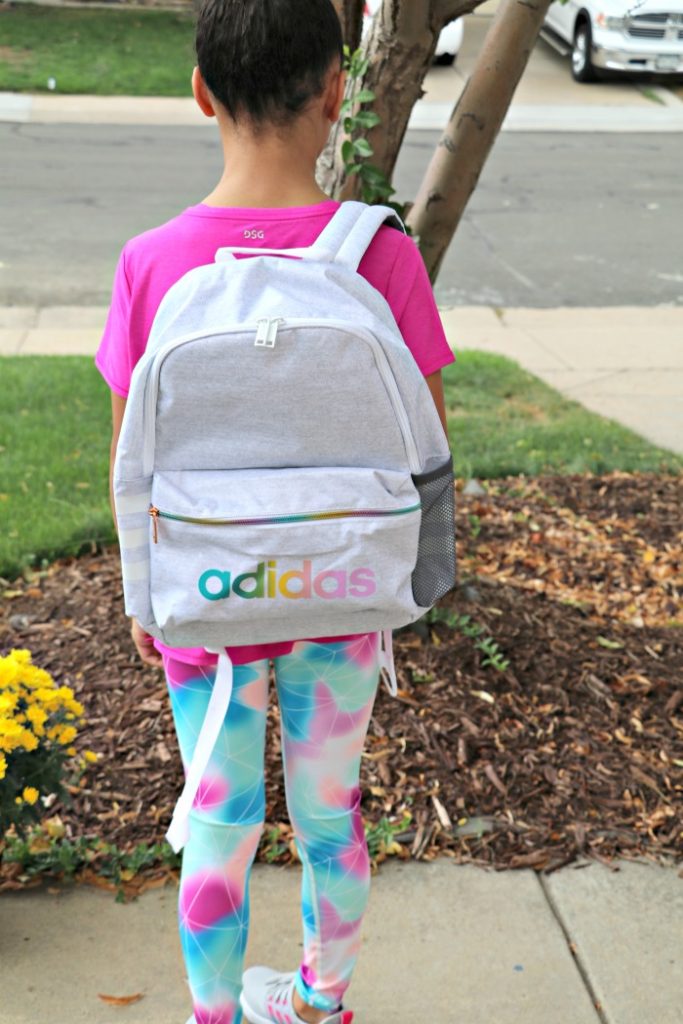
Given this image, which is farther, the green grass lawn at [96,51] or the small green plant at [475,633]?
the green grass lawn at [96,51]

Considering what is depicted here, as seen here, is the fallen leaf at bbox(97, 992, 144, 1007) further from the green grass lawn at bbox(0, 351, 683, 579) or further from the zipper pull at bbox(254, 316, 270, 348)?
the green grass lawn at bbox(0, 351, 683, 579)

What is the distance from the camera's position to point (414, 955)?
260 centimetres

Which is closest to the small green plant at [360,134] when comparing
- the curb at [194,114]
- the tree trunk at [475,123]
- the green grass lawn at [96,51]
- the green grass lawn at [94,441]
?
the tree trunk at [475,123]

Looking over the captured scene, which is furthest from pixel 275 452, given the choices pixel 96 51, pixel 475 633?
pixel 96 51

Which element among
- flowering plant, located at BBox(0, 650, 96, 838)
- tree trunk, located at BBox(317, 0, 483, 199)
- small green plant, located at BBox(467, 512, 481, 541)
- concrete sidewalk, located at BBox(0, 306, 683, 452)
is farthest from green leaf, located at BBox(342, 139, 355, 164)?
concrete sidewalk, located at BBox(0, 306, 683, 452)

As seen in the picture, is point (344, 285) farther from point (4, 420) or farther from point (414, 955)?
point (4, 420)

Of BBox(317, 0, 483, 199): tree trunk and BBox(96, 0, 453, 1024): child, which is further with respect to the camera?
BBox(317, 0, 483, 199): tree trunk

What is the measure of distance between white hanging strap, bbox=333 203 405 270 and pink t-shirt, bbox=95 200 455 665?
3 centimetres

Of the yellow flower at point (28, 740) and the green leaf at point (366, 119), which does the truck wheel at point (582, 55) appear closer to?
the green leaf at point (366, 119)

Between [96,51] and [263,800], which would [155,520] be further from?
[96,51]

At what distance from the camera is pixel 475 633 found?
3.52 metres

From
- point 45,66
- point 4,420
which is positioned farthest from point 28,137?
point 4,420

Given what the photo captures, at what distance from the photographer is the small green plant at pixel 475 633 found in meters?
3.45

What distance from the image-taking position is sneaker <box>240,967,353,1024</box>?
7.57 ft
